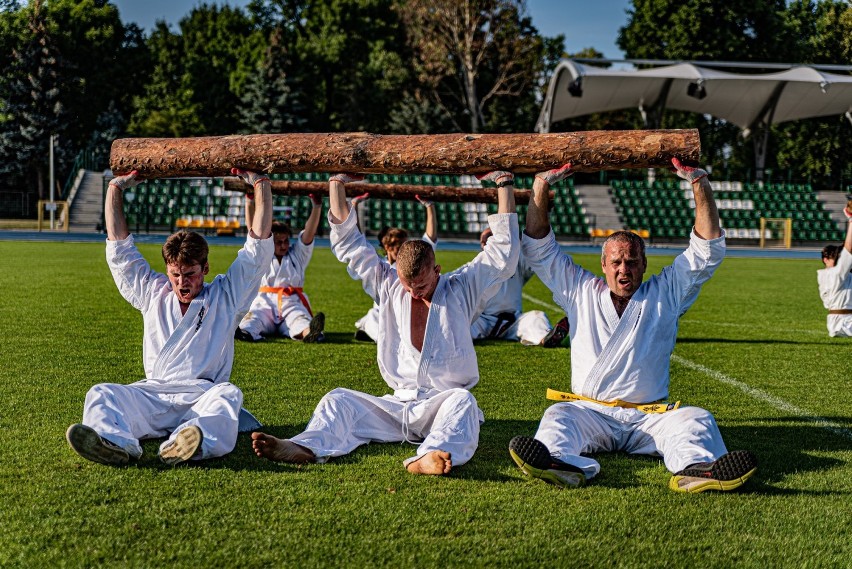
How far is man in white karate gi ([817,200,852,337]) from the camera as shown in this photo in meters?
12.1

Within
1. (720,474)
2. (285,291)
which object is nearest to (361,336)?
(285,291)

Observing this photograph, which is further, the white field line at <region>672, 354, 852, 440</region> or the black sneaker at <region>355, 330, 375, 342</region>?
the black sneaker at <region>355, 330, 375, 342</region>

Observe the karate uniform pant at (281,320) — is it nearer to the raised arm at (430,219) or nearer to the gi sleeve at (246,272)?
the raised arm at (430,219)

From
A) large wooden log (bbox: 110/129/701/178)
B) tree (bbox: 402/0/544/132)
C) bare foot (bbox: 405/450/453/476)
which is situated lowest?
bare foot (bbox: 405/450/453/476)

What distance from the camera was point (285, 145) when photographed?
6.25 meters

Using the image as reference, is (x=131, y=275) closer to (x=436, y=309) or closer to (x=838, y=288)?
(x=436, y=309)

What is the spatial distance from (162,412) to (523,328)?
6.15 m

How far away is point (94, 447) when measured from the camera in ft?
15.7

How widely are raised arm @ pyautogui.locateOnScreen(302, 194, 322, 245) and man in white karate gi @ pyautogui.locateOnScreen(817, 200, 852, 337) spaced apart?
23.1ft

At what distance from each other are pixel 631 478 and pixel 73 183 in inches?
1832

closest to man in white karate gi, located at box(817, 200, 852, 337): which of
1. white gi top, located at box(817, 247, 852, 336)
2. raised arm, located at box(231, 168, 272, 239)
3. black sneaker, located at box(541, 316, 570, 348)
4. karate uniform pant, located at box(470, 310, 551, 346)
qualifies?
white gi top, located at box(817, 247, 852, 336)

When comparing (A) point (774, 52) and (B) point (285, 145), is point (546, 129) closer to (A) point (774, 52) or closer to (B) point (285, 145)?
(A) point (774, 52)

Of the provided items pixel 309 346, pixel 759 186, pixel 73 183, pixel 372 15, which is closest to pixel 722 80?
pixel 759 186

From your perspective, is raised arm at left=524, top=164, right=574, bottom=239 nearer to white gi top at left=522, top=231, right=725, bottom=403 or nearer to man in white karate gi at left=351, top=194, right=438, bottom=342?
white gi top at left=522, top=231, right=725, bottom=403
